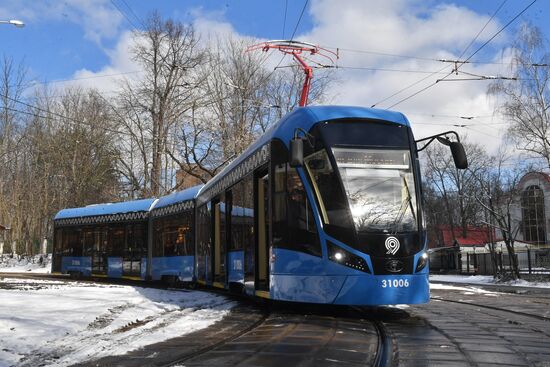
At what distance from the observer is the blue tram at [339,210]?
880 cm

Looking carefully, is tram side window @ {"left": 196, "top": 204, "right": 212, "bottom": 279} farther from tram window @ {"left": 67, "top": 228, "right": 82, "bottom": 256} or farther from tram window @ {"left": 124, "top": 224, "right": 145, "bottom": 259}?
tram window @ {"left": 67, "top": 228, "right": 82, "bottom": 256}

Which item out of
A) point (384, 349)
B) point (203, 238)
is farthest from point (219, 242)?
point (384, 349)

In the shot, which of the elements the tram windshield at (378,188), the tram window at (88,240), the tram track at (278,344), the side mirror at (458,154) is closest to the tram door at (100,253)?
the tram window at (88,240)

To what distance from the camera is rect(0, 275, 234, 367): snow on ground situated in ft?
22.7

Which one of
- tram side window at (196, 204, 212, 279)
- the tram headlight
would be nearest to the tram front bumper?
the tram headlight

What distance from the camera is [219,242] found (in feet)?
46.3

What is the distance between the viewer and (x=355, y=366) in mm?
5770

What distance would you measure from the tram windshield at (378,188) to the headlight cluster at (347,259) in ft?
1.44

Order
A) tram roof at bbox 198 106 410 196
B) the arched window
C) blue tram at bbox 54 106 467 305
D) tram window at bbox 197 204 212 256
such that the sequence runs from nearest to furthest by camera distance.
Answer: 1. blue tram at bbox 54 106 467 305
2. tram roof at bbox 198 106 410 196
3. tram window at bbox 197 204 212 256
4. the arched window

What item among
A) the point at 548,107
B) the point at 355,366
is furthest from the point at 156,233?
the point at 548,107

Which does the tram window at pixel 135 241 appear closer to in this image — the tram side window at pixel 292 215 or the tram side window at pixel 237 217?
the tram side window at pixel 237 217

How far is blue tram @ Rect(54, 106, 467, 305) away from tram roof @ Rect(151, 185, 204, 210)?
739 centimetres

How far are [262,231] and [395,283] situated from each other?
9.80ft

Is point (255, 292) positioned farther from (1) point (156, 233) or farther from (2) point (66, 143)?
(2) point (66, 143)
